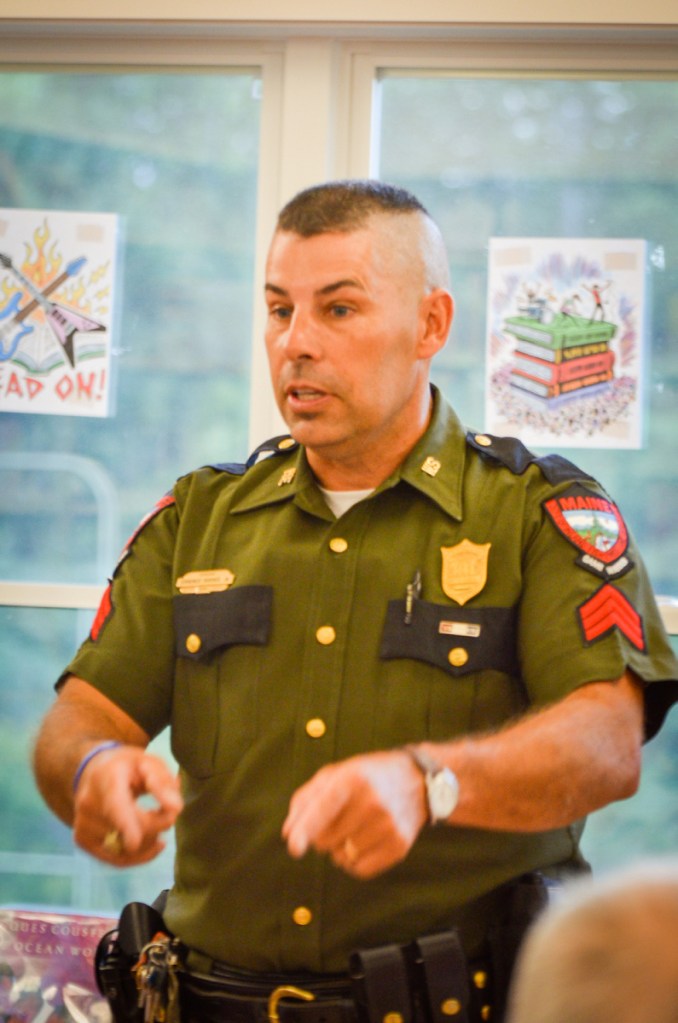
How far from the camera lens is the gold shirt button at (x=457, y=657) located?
5.40ft

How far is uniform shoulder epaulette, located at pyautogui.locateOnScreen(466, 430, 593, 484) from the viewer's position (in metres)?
1.74

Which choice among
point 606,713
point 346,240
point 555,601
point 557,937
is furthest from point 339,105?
point 557,937

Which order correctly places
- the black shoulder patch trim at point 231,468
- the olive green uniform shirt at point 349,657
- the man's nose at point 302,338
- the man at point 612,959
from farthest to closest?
the black shoulder patch trim at point 231,468, the man's nose at point 302,338, the olive green uniform shirt at point 349,657, the man at point 612,959

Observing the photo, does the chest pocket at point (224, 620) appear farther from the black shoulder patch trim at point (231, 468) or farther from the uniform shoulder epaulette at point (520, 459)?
the uniform shoulder epaulette at point (520, 459)

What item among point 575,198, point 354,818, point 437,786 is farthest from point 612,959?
point 575,198

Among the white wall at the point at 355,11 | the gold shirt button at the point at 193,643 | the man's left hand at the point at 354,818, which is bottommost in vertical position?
the man's left hand at the point at 354,818

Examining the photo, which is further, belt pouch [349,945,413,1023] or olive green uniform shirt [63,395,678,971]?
olive green uniform shirt [63,395,678,971]

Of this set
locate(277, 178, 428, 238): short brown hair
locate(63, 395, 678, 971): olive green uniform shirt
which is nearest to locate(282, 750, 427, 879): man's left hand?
locate(63, 395, 678, 971): olive green uniform shirt

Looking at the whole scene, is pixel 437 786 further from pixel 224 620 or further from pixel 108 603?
pixel 108 603

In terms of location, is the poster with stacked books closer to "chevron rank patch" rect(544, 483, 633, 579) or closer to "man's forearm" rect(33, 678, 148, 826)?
"chevron rank patch" rect(544, 483, 633, 579)

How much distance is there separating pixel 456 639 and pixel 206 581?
380mm

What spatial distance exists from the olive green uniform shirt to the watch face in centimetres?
21

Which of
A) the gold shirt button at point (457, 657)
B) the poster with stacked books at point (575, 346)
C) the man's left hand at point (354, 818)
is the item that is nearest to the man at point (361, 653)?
the gold shirt button at point (457, 657)

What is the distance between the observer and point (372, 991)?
148 centimetres
